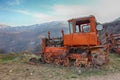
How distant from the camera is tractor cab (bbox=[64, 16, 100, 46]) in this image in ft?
50.8

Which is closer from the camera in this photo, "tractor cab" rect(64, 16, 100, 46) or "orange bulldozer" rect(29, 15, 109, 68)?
"orange bulldozer" rect(29, 15, 109, 68)

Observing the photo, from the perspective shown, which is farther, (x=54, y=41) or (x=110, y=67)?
(x=54, y=41)

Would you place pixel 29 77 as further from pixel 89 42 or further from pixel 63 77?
pixel 89 42

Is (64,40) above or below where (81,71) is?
above

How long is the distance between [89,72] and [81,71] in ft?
1.80

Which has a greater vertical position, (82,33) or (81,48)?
(82,33)

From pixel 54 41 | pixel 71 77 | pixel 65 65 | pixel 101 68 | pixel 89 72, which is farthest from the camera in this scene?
pixel 54 41

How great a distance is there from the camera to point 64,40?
1692 cm

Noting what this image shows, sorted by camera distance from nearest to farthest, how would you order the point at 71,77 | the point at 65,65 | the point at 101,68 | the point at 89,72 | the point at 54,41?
1. the point at 71,77
2. the point at 89,72
3. the point at 101,68
4. the point at 65,65
5. the point at 54,41

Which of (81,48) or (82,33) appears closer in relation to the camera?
(82,33)

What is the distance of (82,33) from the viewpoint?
15.7 metres

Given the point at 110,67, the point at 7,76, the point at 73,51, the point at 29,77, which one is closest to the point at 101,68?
the point at 110,67

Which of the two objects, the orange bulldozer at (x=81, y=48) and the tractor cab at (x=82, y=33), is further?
the tractor cab at (x=82, y=33)

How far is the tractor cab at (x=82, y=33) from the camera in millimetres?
15477
